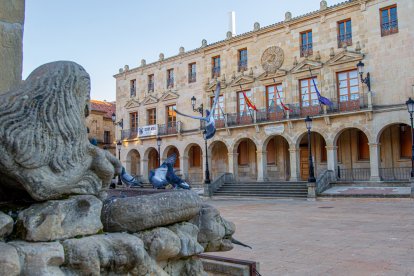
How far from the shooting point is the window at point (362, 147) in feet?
75.6

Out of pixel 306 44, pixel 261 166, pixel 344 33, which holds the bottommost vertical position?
pixel 261 166

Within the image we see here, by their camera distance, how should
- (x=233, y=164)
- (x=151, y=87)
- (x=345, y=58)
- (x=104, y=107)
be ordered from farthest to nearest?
1. (x=104, y=107)
2. (x=151, y=87)
3. (x=233, y=164)
4. (x=345, y=58)

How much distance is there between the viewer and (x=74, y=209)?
201 centimetres

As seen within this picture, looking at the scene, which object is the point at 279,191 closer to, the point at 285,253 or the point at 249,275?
the point at 285,253

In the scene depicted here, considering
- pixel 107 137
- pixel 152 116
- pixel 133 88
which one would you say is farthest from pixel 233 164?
pixel 107 137

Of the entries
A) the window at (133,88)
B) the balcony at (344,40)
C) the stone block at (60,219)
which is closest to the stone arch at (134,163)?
the window at (133,88)

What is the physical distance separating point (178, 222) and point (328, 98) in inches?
861

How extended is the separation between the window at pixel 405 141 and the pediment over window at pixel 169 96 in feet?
54.0

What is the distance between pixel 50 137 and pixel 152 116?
3120 centimetres

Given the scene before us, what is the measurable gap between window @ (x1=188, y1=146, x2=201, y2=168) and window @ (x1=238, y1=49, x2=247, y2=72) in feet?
24.4

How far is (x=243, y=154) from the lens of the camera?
28172 millimetres

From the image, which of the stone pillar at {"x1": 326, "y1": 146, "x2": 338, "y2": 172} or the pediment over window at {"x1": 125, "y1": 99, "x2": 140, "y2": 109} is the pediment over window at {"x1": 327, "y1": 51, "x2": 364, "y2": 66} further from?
the pediment over window at {"x1": 125, "y1": 99, "x2": 140, "y2": 109}

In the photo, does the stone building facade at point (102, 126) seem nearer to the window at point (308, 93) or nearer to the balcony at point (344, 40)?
the window at point (308, 93)

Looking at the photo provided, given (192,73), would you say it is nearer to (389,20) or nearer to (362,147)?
(362,147)
